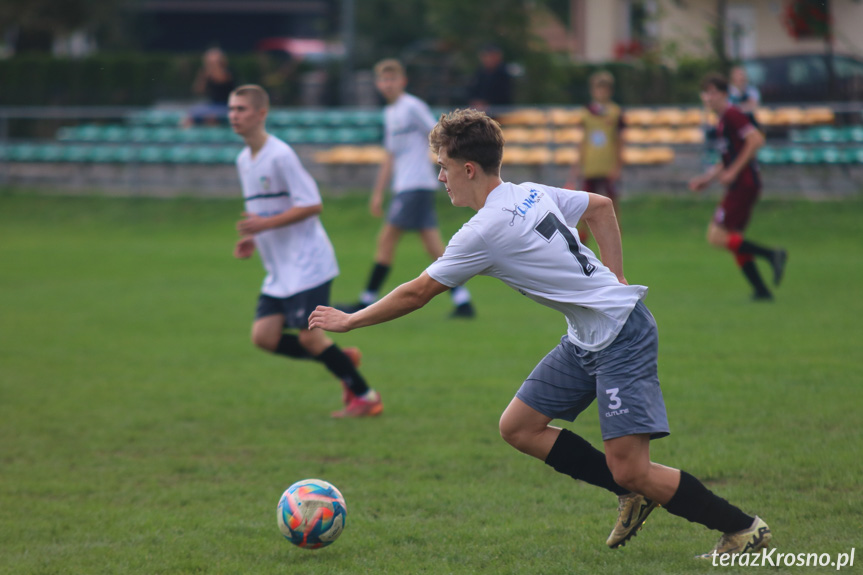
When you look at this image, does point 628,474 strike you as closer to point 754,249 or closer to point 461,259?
point 461,259

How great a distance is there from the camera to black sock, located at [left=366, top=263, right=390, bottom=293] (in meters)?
9.70

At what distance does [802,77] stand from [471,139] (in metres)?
17.5

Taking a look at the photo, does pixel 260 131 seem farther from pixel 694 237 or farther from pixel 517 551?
pixel 694 237

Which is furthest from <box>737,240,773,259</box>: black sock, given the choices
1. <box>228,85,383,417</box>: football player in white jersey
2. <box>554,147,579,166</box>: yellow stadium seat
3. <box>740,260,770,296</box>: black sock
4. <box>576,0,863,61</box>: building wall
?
<box>576,0,863,61</box>: building wall

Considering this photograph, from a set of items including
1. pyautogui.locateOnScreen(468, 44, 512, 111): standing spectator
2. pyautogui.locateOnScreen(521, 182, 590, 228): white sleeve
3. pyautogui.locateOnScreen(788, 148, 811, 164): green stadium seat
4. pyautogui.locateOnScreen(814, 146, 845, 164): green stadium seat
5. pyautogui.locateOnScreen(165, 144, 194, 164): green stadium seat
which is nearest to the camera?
→ pyautogui.locateOnScreen(521, 182, 590, 228): white sleeve

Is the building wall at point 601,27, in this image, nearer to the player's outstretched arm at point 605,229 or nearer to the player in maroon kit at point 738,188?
the player in maroon kit at point 738,188

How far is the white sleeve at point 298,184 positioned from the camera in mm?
6168

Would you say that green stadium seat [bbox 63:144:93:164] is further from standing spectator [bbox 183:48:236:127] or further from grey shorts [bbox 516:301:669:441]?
grey shorts [bbox 516:301:669:441]

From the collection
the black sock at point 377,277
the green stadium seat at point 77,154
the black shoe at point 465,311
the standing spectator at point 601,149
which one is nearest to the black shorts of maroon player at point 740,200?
the black shoe at point 465,311

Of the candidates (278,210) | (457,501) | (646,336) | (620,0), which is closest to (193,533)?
(457,501)

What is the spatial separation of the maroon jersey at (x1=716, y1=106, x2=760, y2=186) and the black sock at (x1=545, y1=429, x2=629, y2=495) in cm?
656

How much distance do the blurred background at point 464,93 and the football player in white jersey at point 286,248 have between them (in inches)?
445

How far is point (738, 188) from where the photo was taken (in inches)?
392

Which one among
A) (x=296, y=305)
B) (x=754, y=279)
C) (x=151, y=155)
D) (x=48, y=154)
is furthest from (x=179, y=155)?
(x=296, y=305)
